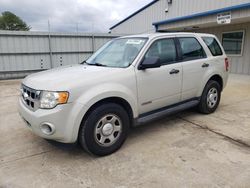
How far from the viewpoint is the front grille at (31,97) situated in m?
2.83

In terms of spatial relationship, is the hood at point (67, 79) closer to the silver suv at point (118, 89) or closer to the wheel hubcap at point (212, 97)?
the silver suv at point (118, 89)

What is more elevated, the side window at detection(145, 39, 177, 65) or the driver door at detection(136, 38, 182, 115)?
the side window at detection(145, 39, 177, 65)

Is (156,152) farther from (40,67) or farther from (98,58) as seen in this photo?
(40,67)

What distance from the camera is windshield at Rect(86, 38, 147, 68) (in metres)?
3.52

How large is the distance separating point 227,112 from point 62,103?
3949 mm

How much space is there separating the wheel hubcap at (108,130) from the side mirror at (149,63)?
90cm

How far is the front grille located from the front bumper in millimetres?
113

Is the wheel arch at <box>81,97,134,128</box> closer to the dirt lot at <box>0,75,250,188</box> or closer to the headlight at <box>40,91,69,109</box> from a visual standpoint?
the headlight at <box>40,91,69,109</box>

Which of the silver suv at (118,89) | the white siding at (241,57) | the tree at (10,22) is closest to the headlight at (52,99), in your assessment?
the silver suv at (118,89)

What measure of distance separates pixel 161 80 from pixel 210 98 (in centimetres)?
176

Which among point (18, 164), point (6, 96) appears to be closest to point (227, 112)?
point (18, 164)

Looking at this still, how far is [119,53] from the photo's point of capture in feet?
12.4

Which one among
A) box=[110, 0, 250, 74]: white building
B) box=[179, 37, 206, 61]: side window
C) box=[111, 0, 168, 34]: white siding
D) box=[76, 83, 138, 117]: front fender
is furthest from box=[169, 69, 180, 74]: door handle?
box=[111, 0, 168, 34]: white siding

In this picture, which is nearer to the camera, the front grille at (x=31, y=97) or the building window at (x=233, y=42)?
the front grille at (x=31, y=97)
